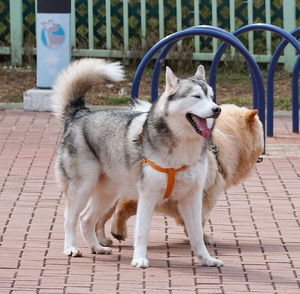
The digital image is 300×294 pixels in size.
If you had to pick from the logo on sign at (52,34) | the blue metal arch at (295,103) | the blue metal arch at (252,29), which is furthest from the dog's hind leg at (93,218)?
the logo on sign at (52,34)

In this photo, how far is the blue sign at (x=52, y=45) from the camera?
1177cm

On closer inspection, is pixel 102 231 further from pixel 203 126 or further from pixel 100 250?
pixel 203 126

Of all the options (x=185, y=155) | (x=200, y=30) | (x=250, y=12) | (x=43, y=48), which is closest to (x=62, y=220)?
(x=185, y=155)

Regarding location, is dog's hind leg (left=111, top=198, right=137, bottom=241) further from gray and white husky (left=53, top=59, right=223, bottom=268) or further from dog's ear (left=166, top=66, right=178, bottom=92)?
dog's ear (left=166, top=66, right=178, bottom=92)

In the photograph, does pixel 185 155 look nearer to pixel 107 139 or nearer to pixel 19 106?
pixel 107 139

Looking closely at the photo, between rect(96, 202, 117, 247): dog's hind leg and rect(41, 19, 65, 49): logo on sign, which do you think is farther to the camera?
rect(41, 19, 65, 49): logo on sign

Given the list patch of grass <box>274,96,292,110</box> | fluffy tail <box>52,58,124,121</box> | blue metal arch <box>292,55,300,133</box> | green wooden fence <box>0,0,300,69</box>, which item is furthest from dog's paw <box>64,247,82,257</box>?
green wooden fence <box>0,0,300,69</box>

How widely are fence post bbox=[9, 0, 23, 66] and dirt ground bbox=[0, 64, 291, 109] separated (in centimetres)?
21

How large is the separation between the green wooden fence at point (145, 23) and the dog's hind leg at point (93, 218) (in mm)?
8248

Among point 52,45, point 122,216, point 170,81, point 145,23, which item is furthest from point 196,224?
point 145,23

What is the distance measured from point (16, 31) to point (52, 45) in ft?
9.03

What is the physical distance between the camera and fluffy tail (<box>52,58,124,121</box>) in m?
6.20

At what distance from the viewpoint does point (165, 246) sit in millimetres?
6293

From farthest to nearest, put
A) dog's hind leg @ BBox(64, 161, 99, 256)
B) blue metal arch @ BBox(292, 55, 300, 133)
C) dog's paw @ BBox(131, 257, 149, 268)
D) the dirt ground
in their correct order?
the dirt ground → blue metal arch @ BBox(292, 55, 300, 133) → dog's hind leg @ BBox(64, 161, 99, 256) → dog's paw @ BBox(131, 257, 149, 268)
